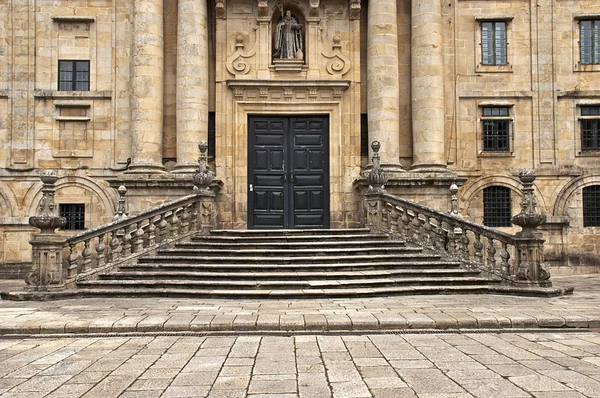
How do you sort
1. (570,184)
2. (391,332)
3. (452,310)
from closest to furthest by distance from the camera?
(391,332), (452,310), (570,184)

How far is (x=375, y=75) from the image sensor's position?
19844 mm

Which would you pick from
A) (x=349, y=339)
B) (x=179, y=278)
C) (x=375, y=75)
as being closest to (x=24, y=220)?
(x=179, y=278)

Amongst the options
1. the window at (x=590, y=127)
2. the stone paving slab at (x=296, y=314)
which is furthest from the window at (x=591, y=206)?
the stone paving slab at (x=296, y=314)

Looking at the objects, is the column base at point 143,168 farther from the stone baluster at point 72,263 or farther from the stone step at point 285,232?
the stone baluster at point 72,263

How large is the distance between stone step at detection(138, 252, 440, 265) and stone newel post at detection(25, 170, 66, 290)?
2.12m

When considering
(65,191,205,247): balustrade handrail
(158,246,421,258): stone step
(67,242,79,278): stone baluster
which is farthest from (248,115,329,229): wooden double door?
(67,242,79,278): stone baluster

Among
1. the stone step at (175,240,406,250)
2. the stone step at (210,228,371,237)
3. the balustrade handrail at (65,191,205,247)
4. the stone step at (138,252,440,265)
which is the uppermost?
the balustrade handrail at (65,191,205,247)

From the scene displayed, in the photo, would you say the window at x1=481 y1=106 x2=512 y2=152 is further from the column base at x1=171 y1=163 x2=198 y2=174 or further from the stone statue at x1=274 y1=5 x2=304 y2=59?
the column base at x1=171 y1=163 x2=198 y2=174

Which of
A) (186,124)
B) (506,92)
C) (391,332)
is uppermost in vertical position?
(506,92)

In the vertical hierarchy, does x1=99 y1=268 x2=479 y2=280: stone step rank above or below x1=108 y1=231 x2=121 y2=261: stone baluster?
below

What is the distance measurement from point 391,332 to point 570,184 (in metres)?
14.2

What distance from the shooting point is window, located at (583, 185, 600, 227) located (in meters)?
20.7

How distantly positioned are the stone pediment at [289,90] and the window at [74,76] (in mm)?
5157

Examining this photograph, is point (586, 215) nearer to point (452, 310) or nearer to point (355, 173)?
point (355, 173)
